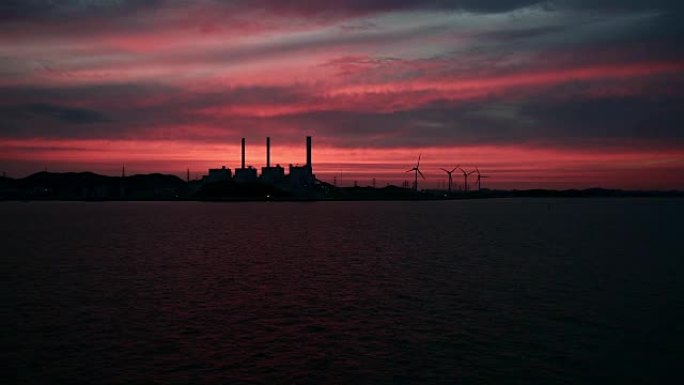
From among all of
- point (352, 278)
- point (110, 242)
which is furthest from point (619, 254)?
point (110, 242)

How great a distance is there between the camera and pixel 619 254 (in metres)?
70.6

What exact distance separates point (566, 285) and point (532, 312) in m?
12.2

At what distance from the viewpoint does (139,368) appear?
24.3 meters

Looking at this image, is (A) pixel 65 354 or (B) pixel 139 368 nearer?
(B) pixel 139 368

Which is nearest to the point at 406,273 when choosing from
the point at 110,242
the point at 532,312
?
the point at 532,312

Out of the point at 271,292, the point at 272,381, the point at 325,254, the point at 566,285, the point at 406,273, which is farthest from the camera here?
the point at 325,254

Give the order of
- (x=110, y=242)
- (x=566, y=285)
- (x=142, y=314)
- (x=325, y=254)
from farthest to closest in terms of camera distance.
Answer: (x=110, y=242)
(x=325, y=254)
(x=566, y=285)
(x=142, y=314)

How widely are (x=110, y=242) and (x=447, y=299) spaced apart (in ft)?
203

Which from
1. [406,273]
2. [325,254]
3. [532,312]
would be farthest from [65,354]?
[325,254]

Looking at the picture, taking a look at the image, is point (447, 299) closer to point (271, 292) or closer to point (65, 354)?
point (271, 292)

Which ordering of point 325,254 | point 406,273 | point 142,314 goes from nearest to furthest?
point 142,314 < point 406,273 < point 325,254

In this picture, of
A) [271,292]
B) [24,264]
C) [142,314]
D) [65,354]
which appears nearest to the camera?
[65,354]

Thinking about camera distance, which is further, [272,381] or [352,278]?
[352,278]

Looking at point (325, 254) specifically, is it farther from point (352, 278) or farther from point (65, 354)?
point (65, 354)
